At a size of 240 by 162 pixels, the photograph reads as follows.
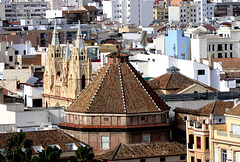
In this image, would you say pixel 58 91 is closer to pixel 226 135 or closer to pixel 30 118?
pixel 30 118

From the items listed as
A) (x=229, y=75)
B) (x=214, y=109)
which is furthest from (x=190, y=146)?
(x=229, y=75)

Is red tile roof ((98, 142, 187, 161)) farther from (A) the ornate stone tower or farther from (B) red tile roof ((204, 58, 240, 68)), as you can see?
(B) red tile roof ((204, 58, 240, 68))

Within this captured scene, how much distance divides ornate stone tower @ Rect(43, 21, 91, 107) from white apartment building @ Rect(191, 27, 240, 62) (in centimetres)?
3002

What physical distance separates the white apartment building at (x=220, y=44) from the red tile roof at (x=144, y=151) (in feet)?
232

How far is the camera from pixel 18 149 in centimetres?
6856

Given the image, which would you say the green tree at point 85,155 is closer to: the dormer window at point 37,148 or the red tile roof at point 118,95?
the dormer window at point 37,148

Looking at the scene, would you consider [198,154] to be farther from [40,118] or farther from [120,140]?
[40,118]

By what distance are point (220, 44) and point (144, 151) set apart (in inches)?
3146

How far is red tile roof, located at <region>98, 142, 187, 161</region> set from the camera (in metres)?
74.4

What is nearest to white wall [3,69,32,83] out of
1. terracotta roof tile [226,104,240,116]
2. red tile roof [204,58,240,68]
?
red tile roof [204,58,240,68]

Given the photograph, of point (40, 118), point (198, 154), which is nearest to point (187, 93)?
point (40, 118)

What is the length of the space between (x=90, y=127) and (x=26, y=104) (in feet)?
121

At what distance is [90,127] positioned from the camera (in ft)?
260

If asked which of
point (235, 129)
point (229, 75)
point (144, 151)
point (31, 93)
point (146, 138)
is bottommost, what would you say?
point (31, 93)
